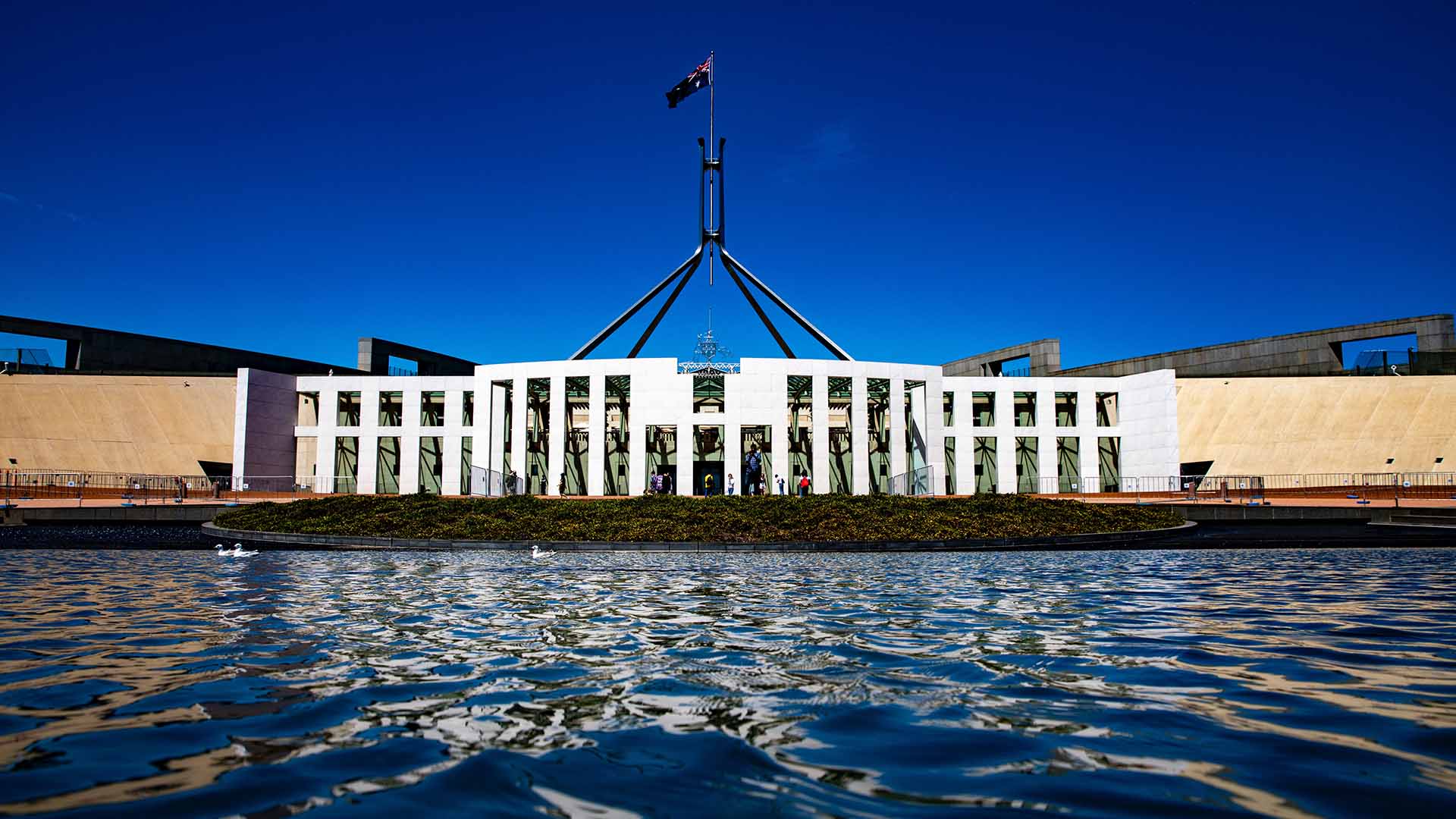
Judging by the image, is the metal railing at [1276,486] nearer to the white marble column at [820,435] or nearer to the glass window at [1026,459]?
the glass window at [1026,459]

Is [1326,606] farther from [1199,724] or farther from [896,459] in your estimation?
[896,459]

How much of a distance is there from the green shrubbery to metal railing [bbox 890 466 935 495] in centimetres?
1459

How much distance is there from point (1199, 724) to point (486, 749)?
3.04m

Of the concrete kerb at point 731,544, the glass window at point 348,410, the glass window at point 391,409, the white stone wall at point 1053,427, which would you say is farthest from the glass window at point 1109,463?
the glass window at point 348,410

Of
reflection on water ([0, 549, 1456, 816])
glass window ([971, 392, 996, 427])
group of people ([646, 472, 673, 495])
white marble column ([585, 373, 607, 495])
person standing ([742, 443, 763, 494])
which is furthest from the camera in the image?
glass window ([971, 392, 996, 427])

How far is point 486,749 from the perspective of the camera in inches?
138

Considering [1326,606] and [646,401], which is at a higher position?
[646,401]

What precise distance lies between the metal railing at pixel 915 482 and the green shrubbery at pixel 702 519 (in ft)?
47.9

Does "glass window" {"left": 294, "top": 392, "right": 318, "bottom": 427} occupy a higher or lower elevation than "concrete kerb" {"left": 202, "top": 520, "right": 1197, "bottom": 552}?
higher

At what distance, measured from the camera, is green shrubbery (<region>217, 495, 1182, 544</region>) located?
19359mm

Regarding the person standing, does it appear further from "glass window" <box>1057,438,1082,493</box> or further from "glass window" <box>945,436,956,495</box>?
"glass window" <box>1057,438,1082,493</box>

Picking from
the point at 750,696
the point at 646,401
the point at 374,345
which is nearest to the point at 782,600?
the point at 750,696

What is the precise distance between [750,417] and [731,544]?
857 inches

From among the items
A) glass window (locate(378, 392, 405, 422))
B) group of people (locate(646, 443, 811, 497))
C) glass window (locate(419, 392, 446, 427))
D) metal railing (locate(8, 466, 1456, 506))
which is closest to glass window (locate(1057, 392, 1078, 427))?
metal railing (locate(8, 466, 1456, 506))
